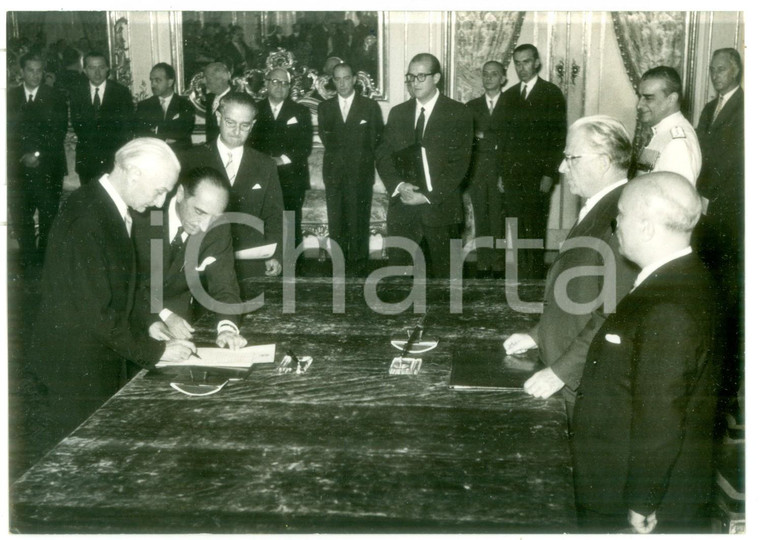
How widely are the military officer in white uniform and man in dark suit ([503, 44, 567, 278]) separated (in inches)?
116

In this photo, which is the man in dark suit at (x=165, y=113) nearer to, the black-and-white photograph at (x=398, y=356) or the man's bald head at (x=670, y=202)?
the black-and-white photograph at (x=398, y=356)

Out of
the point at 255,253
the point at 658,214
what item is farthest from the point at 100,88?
→ the point at 658,214

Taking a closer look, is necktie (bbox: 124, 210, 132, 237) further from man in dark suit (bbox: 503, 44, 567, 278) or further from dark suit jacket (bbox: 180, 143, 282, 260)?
man in dark suit (bbox: 503, 44, 567, 278)

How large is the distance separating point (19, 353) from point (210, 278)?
7.29ft

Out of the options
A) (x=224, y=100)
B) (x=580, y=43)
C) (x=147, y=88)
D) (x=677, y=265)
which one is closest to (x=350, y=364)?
(x=677, y=265)

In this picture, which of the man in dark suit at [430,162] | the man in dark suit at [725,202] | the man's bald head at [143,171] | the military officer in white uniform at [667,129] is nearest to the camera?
the man's bald head at [143,171]

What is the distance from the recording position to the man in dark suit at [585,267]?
2.45m

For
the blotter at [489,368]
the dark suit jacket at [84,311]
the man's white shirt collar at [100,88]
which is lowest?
the blotter at [489,368]

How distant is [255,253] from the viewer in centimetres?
424

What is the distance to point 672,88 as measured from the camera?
382cm

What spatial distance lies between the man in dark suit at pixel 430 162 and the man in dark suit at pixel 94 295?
2.91 metres

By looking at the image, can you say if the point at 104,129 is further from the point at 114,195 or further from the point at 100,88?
the point at 114,195

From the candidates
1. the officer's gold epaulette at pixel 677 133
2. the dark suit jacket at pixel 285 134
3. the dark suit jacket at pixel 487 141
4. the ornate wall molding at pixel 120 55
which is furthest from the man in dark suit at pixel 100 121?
the officer's gold epaulette at pixel 677 133

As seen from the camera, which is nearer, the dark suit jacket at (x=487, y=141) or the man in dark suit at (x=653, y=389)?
the man in dark suit at (x=653, y=389)
